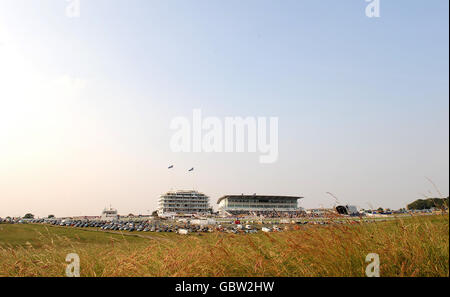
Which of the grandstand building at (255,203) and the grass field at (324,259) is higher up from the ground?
the grass field at (324,259)

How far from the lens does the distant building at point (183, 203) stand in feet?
505

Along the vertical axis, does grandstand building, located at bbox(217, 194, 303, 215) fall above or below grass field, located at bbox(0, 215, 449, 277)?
below

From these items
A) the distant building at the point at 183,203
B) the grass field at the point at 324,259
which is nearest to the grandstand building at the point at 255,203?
the distant building at the point at 183,203

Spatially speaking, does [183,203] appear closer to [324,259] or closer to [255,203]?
[255,203]

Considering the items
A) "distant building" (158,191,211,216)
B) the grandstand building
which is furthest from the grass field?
"distant building" (158,191,211,216)

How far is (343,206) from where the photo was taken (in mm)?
7703

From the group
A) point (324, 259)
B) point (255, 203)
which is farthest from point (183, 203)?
point (324, 259)

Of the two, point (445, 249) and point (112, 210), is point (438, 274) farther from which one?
point (112, 210)

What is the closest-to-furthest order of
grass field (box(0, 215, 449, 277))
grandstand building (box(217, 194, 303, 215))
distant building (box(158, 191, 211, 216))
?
grass field (box(0, 215, 449, 277)) → distant building (box(158, 191, 211, 216)) → grandstand building (box(217, 194, 303, 215))

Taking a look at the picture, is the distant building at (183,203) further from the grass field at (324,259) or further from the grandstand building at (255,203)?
the grass field at (324,259)

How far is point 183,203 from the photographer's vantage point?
156m

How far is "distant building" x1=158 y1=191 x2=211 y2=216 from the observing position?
505 feet

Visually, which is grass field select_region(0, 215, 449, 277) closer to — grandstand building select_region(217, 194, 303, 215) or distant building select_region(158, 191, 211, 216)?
grandstand building select_region(217, 194, 303, 215)
